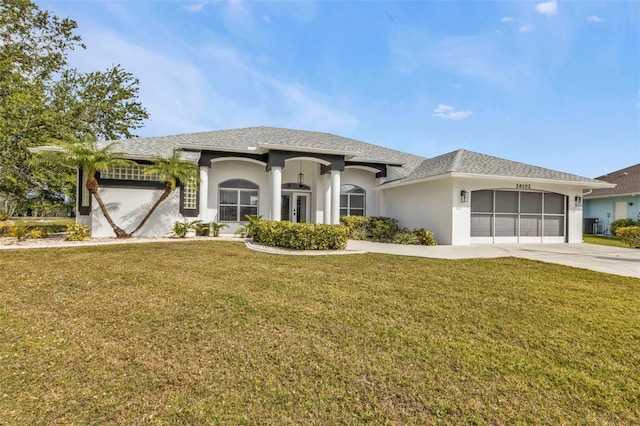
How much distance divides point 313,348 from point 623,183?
30.8m

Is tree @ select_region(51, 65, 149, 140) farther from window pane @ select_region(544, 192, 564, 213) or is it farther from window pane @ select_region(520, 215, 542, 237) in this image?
window pane @ select_region(544, 192, 564, 213)

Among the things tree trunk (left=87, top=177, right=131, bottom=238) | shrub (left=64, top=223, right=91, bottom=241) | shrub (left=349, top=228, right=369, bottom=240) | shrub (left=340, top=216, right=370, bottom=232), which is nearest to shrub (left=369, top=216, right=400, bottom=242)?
shrub (left=340, top=216, right=370, bottom=232)

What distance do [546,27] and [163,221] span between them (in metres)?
17.8

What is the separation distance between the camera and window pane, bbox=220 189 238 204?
15227mm

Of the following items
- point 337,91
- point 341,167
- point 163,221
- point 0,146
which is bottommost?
point 163,221

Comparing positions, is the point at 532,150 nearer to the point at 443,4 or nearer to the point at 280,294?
the point at 443,4

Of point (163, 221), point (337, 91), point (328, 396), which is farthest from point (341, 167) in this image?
point (328, 396)

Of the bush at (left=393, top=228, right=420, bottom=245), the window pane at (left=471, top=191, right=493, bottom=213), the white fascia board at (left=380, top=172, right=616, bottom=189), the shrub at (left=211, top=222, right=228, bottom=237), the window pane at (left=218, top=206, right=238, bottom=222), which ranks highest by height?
the white fascia board at (left=380, top=172, right=616, bottom=189)

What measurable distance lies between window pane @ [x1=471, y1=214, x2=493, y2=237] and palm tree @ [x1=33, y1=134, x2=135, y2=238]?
49.7 ft

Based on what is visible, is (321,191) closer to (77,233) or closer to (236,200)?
(236,200)

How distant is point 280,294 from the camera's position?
5.59m

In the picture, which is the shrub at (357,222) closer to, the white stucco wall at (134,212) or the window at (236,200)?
the window at (236,200)

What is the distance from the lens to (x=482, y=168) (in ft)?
43.9

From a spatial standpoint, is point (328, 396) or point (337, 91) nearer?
point (328, 396)
